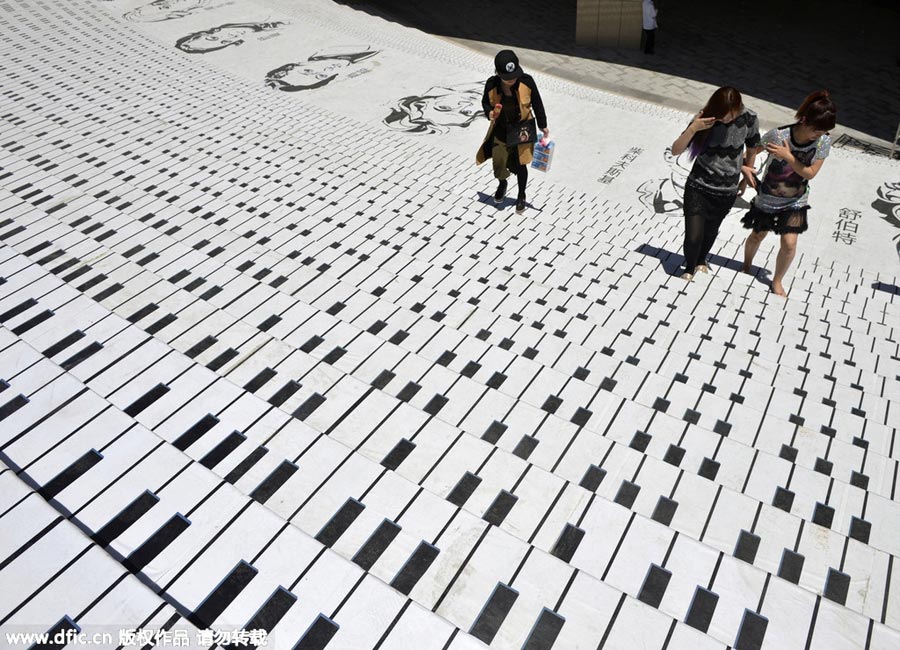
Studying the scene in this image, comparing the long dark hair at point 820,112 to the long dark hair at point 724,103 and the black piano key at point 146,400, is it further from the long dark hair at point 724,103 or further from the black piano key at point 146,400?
the black piano key at point 146,400

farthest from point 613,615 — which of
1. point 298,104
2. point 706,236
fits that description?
point 298,104

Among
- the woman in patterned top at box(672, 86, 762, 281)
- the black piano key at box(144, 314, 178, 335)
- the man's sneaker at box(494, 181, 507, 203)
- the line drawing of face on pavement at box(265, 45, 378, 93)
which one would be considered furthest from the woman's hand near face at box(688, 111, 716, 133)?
the line drawing of face on pavement at box(265, 45, 378, 93)

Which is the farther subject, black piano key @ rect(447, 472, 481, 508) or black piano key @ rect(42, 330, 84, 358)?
black piano key @ rect(42, 330, 84, 358)

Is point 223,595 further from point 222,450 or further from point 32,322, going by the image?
point 32,322

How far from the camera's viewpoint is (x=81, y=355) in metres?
3.49

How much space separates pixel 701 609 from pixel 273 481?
1.85 m

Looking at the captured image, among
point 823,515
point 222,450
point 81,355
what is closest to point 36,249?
point 81,355

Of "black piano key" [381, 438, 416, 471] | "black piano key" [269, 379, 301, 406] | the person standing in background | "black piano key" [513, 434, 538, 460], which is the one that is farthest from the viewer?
the person standing in background

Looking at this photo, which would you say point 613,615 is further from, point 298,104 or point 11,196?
point 298,104

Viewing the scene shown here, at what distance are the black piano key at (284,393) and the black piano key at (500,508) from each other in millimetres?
1323

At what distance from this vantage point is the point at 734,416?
3.46 metres

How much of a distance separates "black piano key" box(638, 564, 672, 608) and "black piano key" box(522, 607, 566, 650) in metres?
0.37

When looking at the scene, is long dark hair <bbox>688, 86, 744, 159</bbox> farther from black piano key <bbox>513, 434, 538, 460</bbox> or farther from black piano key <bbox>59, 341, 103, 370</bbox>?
black piano key <bbox>59, 341, 103, 370</bbox>

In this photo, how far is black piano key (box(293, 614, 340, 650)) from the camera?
2047 millimetres
